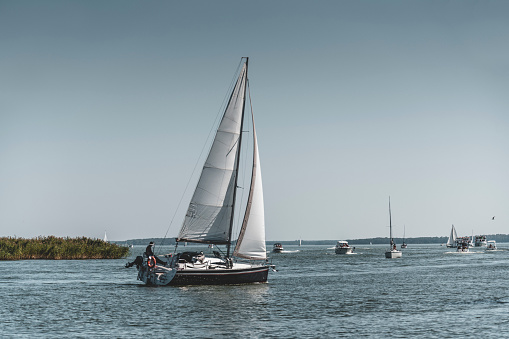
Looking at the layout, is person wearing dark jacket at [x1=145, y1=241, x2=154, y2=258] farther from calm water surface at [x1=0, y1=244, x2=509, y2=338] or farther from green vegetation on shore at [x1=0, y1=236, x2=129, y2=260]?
green vegetation on shore at [x1=0, y1=236, x2=129, y2=260]

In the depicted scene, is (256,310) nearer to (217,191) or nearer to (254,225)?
(254,225)

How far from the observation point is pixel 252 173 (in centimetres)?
4681

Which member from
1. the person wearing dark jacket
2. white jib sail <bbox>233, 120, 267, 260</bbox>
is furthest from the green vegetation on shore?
white jib sail <bbox>233, 120, 267, 260</bbox>

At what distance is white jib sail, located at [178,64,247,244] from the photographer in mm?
44375

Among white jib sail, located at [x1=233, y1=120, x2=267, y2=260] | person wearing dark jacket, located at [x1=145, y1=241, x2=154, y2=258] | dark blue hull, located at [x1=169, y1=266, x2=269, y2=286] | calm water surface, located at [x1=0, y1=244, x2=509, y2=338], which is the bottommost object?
calm water surface, located at [x1=0, y1=244, x2=509, y2=338]

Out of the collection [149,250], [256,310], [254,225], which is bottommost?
[256,310]

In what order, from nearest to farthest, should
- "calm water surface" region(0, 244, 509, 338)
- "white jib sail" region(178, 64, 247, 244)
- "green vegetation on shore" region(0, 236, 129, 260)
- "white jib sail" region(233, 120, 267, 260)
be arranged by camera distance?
1. "calm water surface" region(0, 244, 509, 338)
2. "white jib sail" region(178, 64, 247, 244)
3. "white jib sail" region(233, 120, 267, 260)
4. "green vegetation on shore" region(0, 236, 129, 260)

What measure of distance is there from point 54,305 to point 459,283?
1414 inches

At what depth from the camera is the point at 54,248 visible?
96.1 meters

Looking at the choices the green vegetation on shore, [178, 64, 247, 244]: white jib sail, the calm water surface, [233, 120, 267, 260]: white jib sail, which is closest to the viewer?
the calm water surface

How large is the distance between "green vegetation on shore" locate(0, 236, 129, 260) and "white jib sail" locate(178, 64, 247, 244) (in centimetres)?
5869

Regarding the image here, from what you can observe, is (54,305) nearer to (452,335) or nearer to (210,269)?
(210,269)

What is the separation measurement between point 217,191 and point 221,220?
221 cm

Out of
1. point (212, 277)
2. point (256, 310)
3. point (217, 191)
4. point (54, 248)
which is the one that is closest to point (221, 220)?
point (217, 191)
